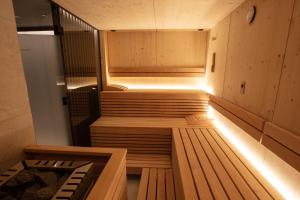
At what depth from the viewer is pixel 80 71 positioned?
9.52 feet

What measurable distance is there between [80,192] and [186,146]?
1.59m

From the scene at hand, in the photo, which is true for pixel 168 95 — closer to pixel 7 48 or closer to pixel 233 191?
pixel 233 191

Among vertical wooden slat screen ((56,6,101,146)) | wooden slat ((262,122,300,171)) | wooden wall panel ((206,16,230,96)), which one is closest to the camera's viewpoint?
wooden slat ((262,122,300,171))

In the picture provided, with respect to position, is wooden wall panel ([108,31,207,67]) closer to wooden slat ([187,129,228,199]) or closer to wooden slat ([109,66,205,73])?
wooden slat ([109,66,205,73])

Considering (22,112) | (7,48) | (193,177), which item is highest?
(7,48)

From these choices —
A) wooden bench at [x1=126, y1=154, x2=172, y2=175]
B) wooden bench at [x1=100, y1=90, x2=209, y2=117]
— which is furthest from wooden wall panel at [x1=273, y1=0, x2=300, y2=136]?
wooden bench at [x1=100, y1=90, x2=209, y2=117]

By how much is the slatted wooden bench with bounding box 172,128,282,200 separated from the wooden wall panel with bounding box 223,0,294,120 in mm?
650

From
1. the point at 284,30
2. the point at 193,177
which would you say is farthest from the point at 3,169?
the point at 284,30

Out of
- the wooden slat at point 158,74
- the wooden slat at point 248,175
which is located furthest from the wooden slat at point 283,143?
the wooden slat at point 158,74

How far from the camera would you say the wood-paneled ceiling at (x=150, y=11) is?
7.13 feet

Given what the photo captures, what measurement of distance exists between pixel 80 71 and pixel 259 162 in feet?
9.94

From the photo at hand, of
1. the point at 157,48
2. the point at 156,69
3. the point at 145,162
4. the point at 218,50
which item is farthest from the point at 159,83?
the point at 145,162

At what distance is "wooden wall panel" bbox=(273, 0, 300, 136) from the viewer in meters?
1.27

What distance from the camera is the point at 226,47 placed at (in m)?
2.69
